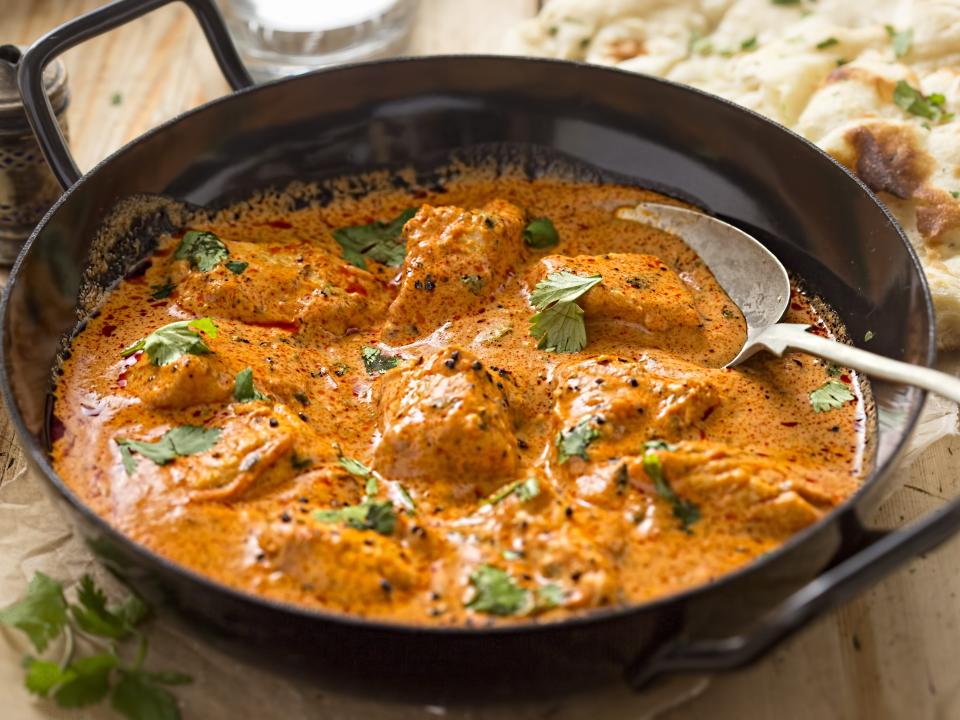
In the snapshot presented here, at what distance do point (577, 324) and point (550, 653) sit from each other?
1.36 meters

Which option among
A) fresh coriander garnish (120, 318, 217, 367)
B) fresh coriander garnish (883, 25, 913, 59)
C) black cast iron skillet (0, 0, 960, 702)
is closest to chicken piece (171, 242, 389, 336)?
fresh coriander garnish (120, 318, 217, 367)

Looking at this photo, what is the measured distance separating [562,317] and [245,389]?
40.3 inches

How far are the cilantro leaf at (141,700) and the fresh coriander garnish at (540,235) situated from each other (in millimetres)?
1991

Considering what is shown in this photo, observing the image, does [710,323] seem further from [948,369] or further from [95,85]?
[95,85]

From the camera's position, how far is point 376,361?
3.44 m

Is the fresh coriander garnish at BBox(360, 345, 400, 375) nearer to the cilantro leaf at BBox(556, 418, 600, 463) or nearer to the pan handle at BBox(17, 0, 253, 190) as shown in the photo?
the cilantro leaf at BBox(556, 418, 600, 463)

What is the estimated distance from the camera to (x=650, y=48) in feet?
16.1

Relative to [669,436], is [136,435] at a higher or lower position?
higher

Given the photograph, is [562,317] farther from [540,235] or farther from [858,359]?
[858,359]

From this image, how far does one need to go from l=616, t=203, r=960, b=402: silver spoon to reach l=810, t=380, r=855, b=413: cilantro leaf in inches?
4.8

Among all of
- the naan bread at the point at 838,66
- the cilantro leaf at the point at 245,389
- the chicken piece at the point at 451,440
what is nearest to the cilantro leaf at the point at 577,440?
the chicken piece at the point at 451,440

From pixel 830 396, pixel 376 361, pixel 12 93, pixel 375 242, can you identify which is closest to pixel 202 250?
pixel 375 242

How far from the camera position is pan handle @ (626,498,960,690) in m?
2.17

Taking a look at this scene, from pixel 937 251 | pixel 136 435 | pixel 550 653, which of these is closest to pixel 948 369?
pixel 937 251
